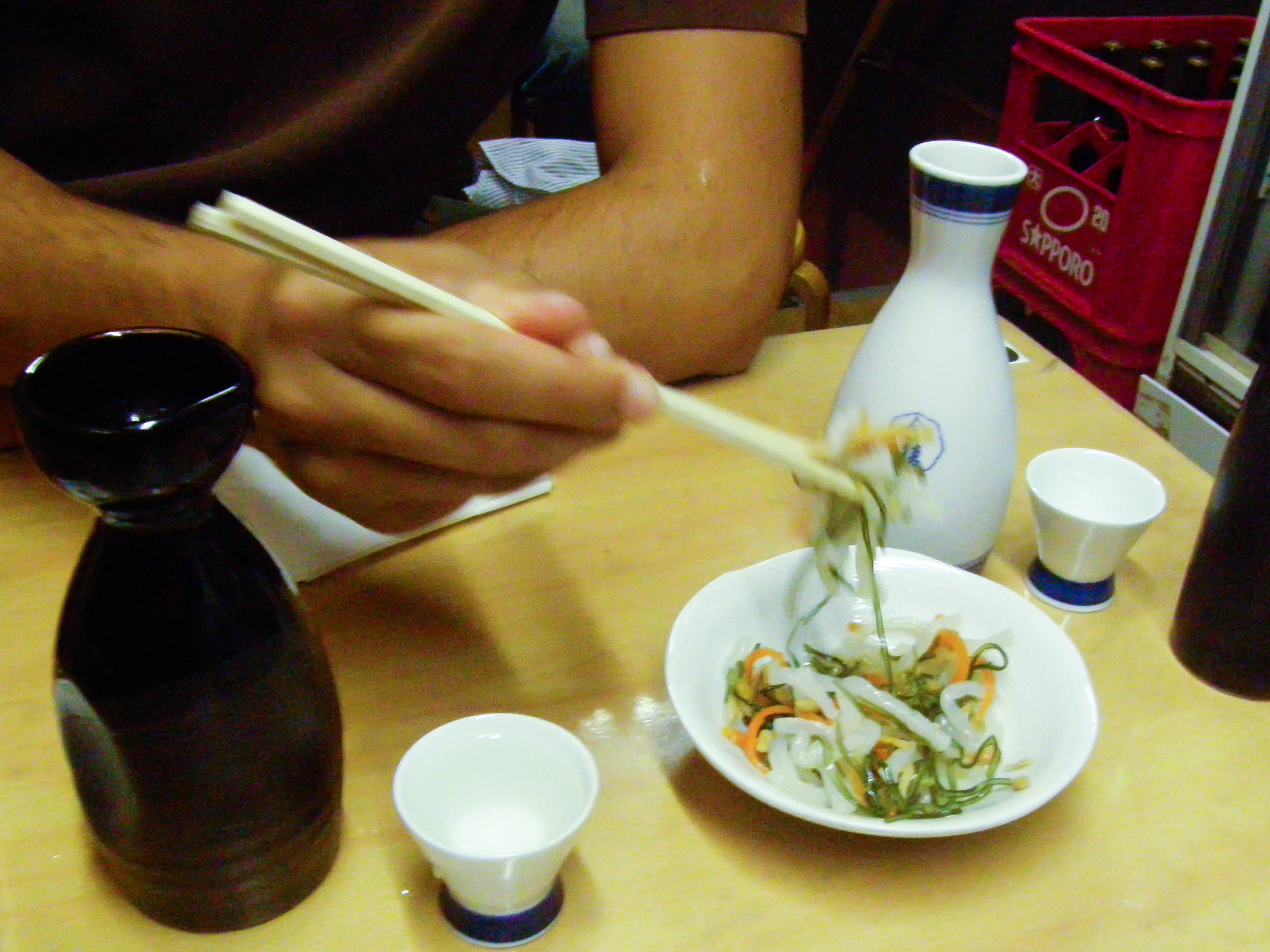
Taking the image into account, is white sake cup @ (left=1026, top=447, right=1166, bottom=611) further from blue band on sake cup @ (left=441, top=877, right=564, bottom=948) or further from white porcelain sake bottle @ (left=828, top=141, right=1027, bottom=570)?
blue band on sake cup @ (left=441, top=877, right=564, bottom=948)

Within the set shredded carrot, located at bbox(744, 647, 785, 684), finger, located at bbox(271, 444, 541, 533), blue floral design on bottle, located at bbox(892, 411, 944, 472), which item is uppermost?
finger, located at bbox(271, 444, 541, 533)

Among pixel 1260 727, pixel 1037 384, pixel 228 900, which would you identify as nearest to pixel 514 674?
pixel 228 900

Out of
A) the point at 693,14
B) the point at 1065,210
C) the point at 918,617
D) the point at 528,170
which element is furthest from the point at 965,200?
the point at 1065,210

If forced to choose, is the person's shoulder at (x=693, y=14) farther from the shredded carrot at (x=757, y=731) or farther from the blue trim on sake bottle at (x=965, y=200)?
the shredded carrot at (x=757, y=731)

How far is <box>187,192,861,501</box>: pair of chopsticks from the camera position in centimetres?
46

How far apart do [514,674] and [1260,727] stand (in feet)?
1.57

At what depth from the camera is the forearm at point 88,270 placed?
75cm

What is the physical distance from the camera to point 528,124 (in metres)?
2.54

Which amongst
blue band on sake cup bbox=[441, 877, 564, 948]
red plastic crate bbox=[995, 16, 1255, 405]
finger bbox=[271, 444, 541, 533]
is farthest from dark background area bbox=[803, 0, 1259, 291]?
blue band on sake cup bbox=[441, 877, 564, 948]

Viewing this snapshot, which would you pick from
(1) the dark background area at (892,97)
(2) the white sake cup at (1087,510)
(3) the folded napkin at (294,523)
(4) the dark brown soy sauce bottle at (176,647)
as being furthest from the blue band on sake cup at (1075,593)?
(1) the dark background area at (892,97)

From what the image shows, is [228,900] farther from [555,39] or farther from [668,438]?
[555,39]

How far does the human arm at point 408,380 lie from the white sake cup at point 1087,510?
37cm

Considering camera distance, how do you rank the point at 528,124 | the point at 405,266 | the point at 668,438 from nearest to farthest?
1. the point at 405,266
2. the point at 668,438
3. the point at 528,124

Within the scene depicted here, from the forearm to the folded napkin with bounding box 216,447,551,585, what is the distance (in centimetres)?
12
